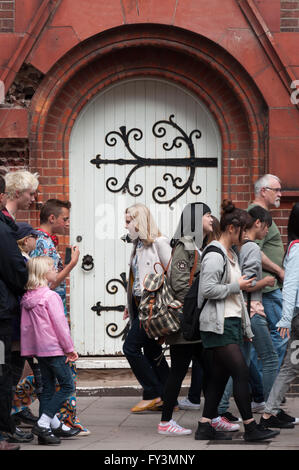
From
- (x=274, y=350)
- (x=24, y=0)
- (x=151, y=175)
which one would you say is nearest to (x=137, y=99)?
(x=151, y=175)

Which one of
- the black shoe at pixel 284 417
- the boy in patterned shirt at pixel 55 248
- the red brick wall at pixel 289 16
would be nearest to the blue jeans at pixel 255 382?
the black shoe at pixel 284 417

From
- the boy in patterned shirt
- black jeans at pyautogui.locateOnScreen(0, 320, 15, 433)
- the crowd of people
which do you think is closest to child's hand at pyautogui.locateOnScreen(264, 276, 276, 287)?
the crowd of people

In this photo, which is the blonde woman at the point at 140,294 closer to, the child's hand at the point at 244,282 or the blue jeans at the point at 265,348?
the blue jeans at the point at 265,348

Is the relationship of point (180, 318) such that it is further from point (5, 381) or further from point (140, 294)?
point (5, 381)

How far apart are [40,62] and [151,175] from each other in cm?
162

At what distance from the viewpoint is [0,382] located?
607 cm

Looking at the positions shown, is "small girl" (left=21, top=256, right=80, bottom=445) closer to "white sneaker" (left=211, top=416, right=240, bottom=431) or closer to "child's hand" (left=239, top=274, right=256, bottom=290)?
"white sneaker" (left=211, top=416, right=240, bottom=431)

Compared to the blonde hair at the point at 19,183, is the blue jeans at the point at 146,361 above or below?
below

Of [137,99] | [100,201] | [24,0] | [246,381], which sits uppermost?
[24,0]

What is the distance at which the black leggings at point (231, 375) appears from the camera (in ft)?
20.7

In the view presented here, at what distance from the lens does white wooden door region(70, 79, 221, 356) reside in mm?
9352

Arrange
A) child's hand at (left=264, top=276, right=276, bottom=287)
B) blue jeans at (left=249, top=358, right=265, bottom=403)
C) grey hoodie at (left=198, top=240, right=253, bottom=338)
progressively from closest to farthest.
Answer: grey hoodie at (left=198, top=240, right=253, bottom=338)
child's hand at (left=264, top=276, right=276, bottom=287)
blue jeans at (left=249, top=358, right=265, bottom=403)

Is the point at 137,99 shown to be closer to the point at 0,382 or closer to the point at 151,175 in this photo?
the point at 151,175

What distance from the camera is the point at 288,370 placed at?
6629 millimetres
